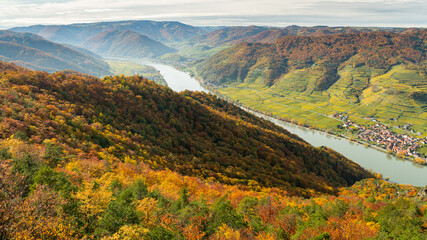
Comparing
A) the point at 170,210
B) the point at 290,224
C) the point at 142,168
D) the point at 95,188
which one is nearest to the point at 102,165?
the point at 142,168

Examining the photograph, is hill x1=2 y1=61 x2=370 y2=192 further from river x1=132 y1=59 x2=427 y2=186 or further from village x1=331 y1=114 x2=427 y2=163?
village x1=331 y1=114 x2=427 y2=163

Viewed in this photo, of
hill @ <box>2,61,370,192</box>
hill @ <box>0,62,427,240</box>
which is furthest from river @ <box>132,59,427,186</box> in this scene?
hill @ <box>2,61,370,192</box>

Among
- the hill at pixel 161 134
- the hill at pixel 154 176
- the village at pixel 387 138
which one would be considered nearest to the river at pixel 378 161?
the village at pixel 387 138

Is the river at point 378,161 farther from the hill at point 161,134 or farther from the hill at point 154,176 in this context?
the hill at point 161,134

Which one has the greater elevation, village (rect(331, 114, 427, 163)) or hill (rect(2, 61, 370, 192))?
hill (rect(2, 61, 370, 192))

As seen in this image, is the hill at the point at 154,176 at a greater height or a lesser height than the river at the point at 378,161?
greater

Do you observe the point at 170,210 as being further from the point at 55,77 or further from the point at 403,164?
the point at 403,164
